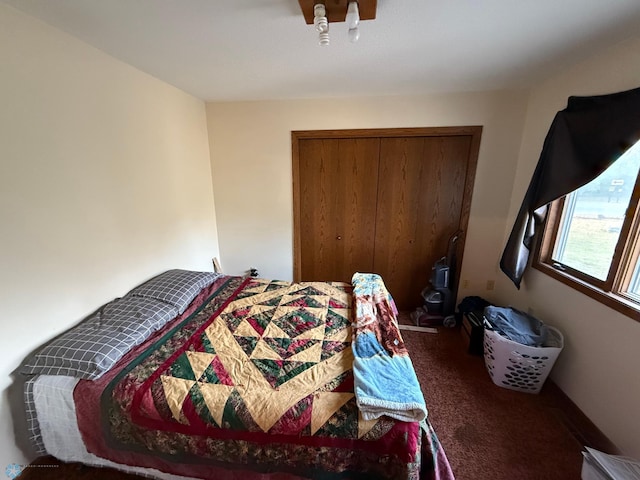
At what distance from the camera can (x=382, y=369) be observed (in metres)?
1.18

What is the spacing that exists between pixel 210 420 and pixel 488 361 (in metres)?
2.01

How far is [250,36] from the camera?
1436 mm

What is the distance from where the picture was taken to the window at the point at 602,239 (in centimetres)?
140

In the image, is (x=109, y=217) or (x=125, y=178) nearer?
(x=109, y=217)

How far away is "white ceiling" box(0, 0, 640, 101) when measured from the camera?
3.91 feet

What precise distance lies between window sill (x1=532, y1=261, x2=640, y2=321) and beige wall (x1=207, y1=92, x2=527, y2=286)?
31.6 inches

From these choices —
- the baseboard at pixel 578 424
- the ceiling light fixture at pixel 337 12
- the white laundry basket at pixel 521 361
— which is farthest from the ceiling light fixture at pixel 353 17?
the baseboard at pixel 578 424

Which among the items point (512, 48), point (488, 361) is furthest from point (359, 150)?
point (488, 361)

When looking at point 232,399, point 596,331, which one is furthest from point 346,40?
point 596,331

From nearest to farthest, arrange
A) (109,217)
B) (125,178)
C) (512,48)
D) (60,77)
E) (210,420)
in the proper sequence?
(210,420), (60,77), (512,48), (109,217), (125,178)

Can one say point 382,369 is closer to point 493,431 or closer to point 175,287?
point 493,431

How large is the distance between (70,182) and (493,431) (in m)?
2.95

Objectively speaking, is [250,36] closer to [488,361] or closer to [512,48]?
[512,48]

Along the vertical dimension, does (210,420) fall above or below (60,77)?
below
